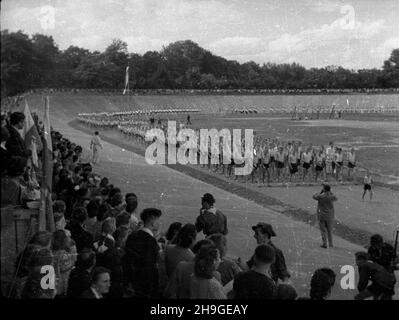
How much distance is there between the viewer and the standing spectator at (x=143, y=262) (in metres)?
5.16

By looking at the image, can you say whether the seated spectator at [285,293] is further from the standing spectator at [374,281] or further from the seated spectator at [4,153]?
the seated spectator at [4,153]

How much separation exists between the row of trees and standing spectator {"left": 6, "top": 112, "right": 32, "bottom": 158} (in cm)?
26

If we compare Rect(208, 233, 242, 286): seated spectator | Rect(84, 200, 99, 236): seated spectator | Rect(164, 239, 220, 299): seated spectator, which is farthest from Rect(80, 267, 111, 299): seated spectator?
Rect(84, 200, 99, 236): seated spectator

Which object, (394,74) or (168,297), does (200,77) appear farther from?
(394,74)

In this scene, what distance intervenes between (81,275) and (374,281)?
2391mm

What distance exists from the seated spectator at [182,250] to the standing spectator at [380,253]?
5.95 feet

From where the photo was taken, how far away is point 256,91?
55.8 meters

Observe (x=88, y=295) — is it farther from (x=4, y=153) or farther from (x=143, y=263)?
(x=4, y=153)

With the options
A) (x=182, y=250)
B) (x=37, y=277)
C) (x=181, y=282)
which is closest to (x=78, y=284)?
(x=37, y=277)

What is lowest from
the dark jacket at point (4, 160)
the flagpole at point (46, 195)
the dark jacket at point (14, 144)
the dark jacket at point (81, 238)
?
the dark jacket at point (81, 238)

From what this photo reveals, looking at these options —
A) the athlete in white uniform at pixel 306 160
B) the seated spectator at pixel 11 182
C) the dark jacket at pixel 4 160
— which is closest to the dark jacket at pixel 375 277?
the seated spectator at pixel 11 182

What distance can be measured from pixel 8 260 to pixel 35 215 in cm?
90

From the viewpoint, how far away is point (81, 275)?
451 cm

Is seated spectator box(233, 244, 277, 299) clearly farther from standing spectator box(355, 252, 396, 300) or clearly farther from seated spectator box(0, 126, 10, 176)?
seated spectator box(0, 126, 10, 176)
